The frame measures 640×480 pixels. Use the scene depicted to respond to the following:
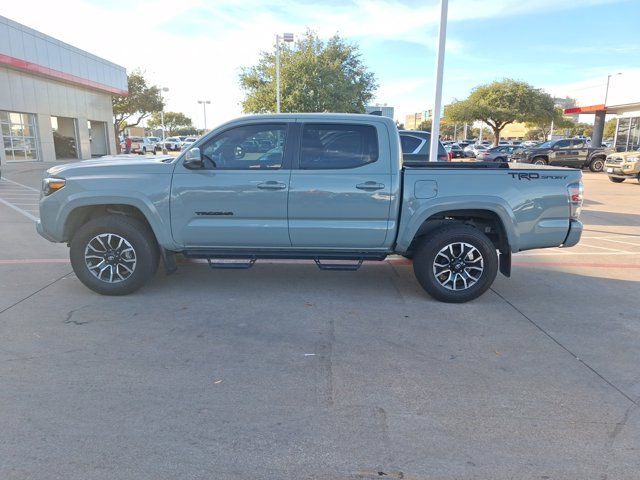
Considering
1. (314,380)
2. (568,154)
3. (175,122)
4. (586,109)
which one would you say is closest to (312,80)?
(568,154)

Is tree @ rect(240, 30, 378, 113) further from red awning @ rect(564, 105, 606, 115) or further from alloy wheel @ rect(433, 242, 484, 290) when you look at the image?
alloy wheel @ rect(433, 242, 484, 290)

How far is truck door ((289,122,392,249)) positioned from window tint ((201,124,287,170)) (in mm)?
268

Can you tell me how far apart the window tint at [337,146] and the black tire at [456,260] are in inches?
45.5

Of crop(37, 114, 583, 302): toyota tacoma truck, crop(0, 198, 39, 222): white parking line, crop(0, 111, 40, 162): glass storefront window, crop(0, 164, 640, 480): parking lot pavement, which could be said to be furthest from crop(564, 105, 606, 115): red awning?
crop(0, 111, 40, 162): glass storefront window

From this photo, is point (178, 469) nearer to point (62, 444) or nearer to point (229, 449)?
point (229, 449)

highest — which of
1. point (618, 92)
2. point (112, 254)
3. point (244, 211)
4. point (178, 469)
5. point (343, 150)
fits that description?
point (618, 92)

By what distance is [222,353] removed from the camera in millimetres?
4043

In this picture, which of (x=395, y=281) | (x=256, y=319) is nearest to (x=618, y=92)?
(x=395, y=281)

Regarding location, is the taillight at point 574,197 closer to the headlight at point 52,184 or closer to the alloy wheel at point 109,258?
the alloy wheel at point 109,258

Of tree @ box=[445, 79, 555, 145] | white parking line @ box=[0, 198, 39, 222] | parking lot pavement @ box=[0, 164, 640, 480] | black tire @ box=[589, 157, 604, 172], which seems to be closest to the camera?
parking lot pavement @ box=[0, 164, 640, 480]

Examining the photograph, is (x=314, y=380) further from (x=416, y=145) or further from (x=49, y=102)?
(x=49, y=102)

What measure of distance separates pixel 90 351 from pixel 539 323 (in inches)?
169

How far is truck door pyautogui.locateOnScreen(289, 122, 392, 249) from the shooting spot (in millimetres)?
5098

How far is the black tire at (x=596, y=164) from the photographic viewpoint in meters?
26.4
